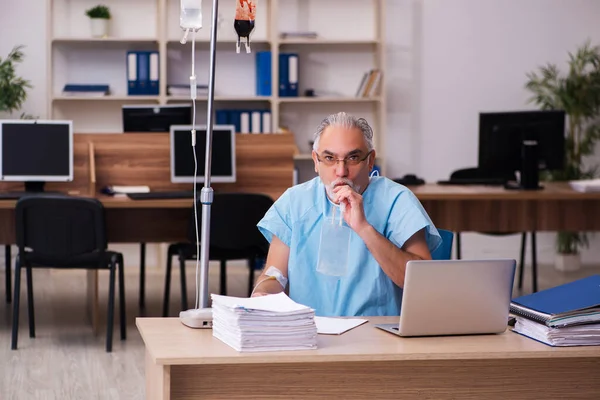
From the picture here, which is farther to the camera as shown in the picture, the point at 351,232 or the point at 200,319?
the point at 351,232

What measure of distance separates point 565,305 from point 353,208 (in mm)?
575

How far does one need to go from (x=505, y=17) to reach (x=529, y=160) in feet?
8.07

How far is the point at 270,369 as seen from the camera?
6.63 feet

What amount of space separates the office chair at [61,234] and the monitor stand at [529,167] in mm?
2290

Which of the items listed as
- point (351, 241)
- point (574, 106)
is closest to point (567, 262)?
point (574, 106)

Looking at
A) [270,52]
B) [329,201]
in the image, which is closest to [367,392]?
[329,201]

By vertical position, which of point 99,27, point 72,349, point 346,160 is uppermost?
point 99,27

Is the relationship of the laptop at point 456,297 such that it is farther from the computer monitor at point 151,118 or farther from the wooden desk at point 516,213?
the computer monitor at point 151,118

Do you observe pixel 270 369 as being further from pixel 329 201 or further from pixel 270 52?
pixel 270 52

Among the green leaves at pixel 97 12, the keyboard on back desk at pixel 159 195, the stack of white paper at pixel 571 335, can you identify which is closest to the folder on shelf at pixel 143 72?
the green leaves at pixel 97 12

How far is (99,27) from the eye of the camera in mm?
6992

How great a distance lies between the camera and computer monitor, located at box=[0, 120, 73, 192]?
5293 mm

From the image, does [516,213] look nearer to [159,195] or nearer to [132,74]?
[159,195]

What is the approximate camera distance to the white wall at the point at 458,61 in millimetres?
7453
